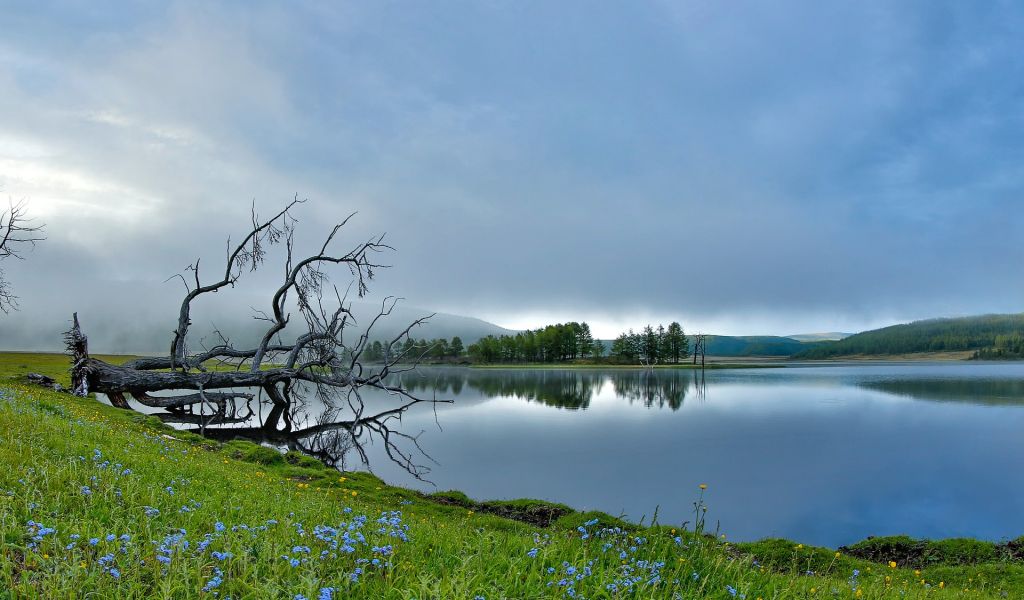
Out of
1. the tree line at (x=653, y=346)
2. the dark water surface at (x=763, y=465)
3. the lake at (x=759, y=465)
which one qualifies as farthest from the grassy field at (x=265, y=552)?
the tree line at (x=653, y=346)

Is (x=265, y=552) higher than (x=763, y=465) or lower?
higher

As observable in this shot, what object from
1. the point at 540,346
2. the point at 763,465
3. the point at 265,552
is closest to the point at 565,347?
the point at 540,346

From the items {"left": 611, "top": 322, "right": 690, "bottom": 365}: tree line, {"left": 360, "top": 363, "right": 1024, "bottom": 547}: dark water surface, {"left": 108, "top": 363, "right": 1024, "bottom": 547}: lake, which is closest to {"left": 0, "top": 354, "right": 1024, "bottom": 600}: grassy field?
{"left": 108, "top": 363, "right": 1024, "bottom": 547}: lake

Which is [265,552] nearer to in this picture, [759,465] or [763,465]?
[759,465]

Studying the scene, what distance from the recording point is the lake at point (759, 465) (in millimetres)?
13164

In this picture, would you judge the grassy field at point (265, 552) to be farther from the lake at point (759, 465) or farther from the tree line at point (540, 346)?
the tree line at point (540, 346)

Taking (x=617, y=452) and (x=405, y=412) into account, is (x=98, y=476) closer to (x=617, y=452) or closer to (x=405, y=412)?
(x=617, y=452)

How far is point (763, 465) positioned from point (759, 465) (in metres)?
0.16

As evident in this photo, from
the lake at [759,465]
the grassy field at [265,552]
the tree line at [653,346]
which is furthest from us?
the tree line at [653,346]

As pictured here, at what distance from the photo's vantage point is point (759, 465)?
1834 cm

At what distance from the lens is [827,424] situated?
92.7ft

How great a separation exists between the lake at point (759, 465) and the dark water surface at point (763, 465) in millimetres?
64

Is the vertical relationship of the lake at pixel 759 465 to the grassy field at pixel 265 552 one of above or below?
below

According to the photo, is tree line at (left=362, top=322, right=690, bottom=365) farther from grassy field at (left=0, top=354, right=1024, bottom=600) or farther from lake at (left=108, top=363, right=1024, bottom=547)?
grassy field at (left=0, top=354, right=1024, bottom=600)
